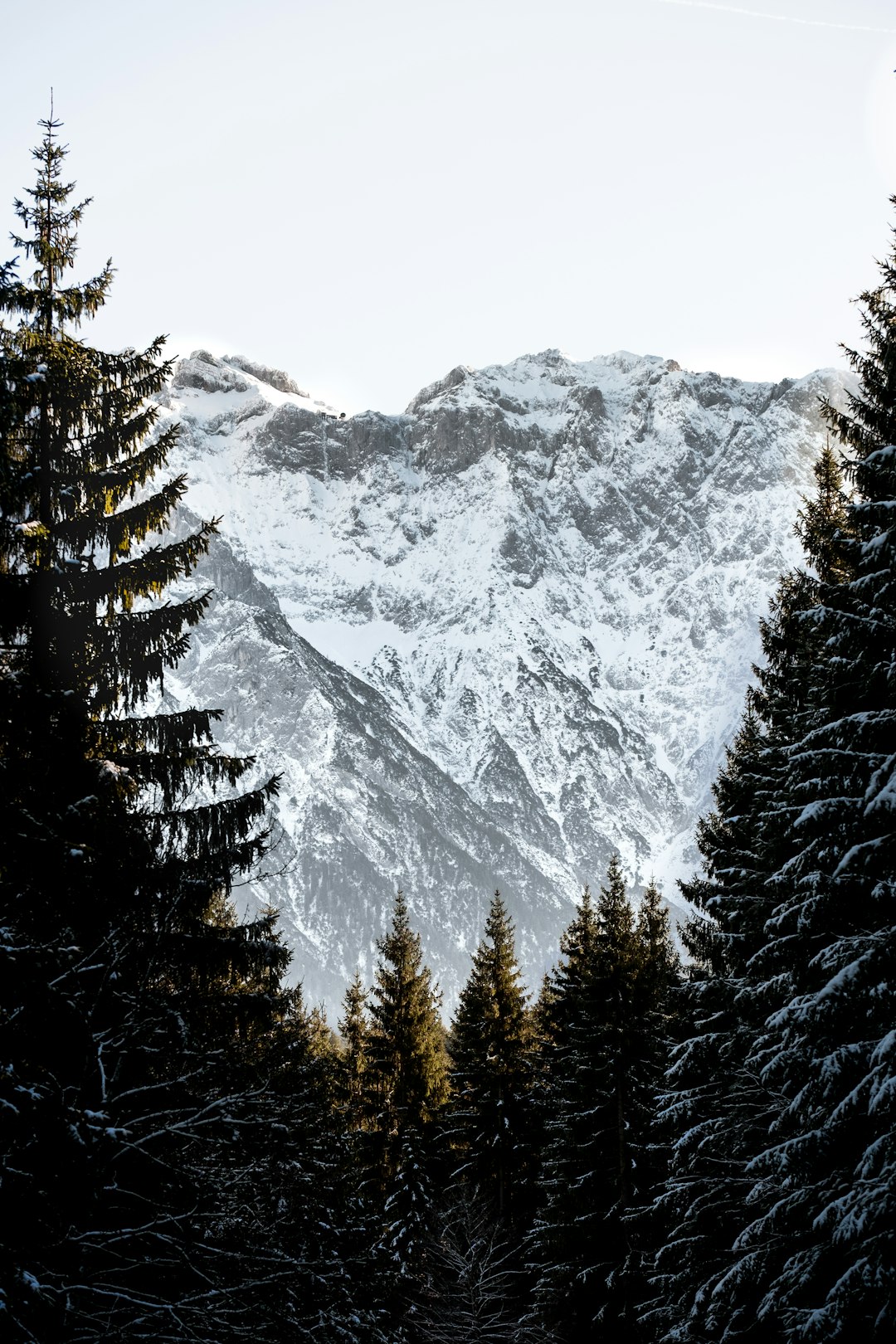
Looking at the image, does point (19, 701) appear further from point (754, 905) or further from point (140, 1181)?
point (754, 905)

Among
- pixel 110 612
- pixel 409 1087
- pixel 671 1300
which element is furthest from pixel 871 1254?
pixel 409 1087

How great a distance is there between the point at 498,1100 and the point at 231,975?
17957mm

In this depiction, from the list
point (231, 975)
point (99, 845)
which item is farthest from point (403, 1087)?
point (99, 845)

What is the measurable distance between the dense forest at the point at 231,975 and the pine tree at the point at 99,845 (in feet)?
0.10

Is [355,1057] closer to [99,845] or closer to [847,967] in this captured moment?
[99,845]

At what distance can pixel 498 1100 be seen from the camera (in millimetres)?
26453

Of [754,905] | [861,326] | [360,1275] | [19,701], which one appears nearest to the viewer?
[360,1275]

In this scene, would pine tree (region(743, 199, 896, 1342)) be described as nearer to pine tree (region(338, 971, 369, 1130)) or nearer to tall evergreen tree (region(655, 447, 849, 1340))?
tall evergreen tree (region(655, 447, 849, 1340))

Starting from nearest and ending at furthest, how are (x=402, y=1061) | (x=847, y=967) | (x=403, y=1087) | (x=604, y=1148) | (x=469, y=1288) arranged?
(x=847, y=967), (x=469, y=1288), (x=604, y=1148), (x=403, y=1087), (x=402, y=1061)

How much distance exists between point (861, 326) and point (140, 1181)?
10114 mm

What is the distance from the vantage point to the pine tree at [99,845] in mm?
4934

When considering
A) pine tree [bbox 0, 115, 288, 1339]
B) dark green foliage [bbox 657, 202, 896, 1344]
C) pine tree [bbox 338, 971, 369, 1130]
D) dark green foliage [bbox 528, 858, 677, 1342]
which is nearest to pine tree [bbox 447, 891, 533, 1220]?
pine tree [bbox 338, 971, 369, 1130]

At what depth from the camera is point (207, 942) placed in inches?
375

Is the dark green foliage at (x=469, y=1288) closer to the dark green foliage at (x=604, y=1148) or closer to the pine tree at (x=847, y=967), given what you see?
the dark green foliage at (x=604, y=1148)
